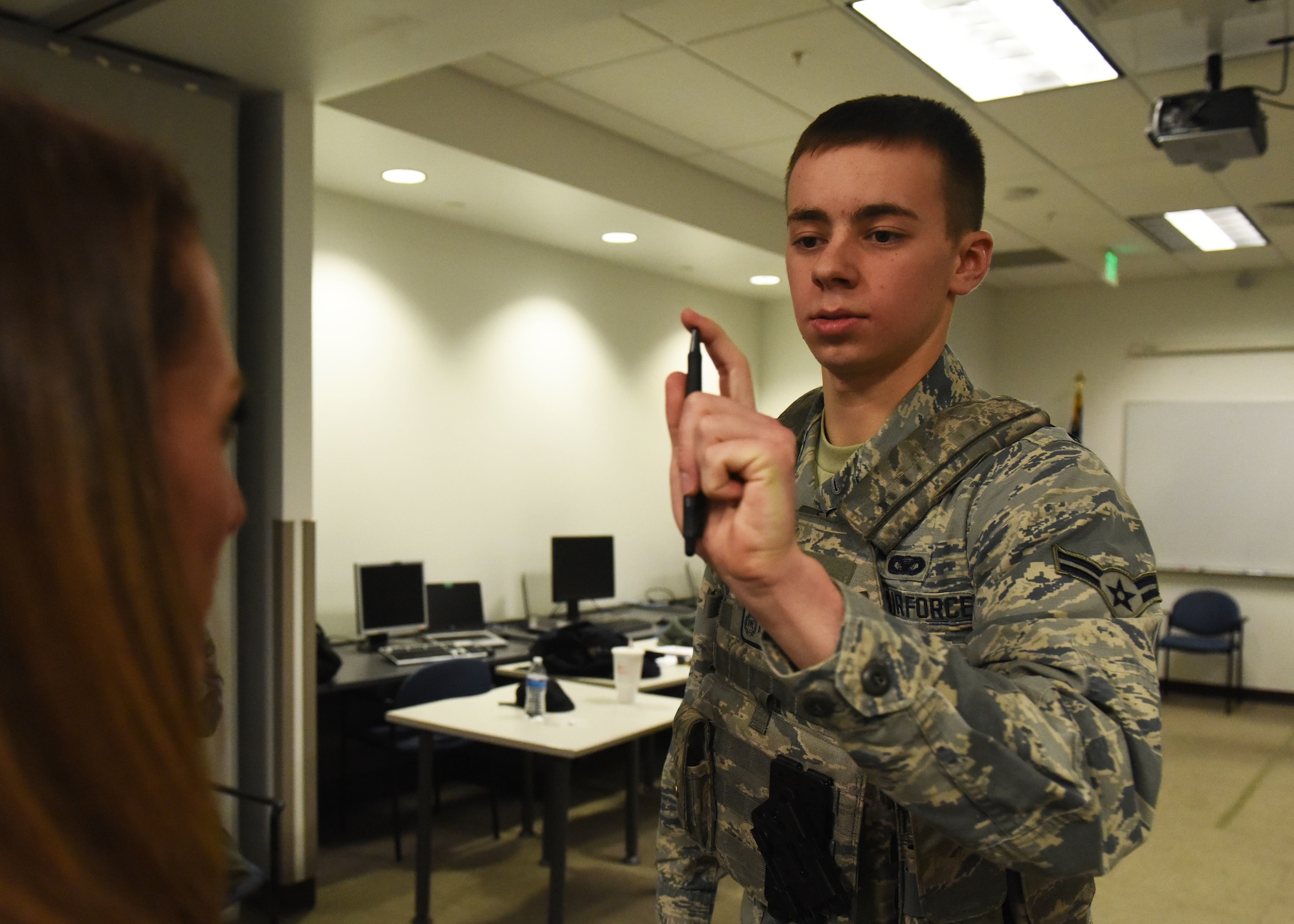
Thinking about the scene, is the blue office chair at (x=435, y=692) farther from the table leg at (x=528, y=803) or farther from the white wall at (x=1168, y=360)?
the white wall at (x=1168, y=360)

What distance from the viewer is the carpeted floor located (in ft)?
12.3

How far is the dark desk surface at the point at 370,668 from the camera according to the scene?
404 centimetres

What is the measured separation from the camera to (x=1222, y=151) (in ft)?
12.3

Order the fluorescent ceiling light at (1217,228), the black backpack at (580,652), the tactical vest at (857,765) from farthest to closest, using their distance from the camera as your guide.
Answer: the fluorescent ceiling light at (1217,228) < the black backpack at (580,652) < the tactical vest at (857,765)

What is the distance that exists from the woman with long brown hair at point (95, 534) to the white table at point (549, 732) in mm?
2833

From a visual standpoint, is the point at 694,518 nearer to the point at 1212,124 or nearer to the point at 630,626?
the point at 1212,124

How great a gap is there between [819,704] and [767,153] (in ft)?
16.0

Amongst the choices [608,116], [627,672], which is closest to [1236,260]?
[608,116]

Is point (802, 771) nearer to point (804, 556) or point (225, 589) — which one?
point (804, 556)

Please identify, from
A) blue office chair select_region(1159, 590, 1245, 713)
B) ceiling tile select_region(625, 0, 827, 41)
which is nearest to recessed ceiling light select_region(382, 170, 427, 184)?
ceiling tile select_region(625, 0, 827, 41)

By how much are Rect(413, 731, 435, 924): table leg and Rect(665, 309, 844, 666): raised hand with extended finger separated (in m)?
3.10

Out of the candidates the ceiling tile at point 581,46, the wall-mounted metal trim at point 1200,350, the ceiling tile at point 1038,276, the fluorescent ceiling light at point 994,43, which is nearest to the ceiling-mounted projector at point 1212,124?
the fluorescent ceiling light at point 994,43

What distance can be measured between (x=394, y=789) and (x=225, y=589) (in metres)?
1.26

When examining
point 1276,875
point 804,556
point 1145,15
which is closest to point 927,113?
point 804,556
